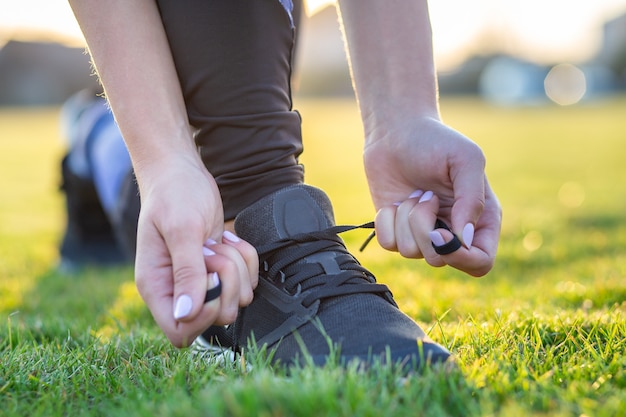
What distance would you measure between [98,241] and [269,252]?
2463 millimetres

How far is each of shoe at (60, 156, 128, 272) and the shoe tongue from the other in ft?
6.70

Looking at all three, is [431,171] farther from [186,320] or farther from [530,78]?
[530,78]

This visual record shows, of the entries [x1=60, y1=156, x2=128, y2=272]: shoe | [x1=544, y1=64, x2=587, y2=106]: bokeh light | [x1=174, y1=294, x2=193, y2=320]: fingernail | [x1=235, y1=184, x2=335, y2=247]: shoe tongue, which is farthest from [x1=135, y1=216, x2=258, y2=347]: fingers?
[x1=544, y1=64, x2=587, y2=106]: bokeh light

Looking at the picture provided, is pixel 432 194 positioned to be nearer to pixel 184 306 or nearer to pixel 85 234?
pixel 184 306

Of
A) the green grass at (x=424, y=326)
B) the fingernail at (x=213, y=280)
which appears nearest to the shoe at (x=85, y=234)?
the green grass at (x=424, y=326)

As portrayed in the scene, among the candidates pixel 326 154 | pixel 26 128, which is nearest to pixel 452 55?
pixel 26 128

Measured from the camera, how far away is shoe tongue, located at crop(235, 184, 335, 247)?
1745 mm

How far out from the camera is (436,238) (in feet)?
5.31

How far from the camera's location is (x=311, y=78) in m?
49.2

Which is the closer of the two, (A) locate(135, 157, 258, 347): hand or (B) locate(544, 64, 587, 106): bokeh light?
(A) locate(135, 157, 258, 347): hand

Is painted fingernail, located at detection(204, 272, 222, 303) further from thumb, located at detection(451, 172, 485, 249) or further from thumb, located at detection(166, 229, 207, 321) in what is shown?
thumb, located at detection(451, 172, 485, 249)

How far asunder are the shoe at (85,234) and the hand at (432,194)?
218 centimetres

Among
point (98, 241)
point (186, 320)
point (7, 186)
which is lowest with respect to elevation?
point (7, 186)

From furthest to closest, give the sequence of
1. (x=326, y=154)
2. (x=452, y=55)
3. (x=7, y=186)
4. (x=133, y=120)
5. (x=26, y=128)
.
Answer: (x=452, y=55) → (x=26, y=128) → (x=326, y=154) → (x=7, y=186) → (x=133, y=120)
